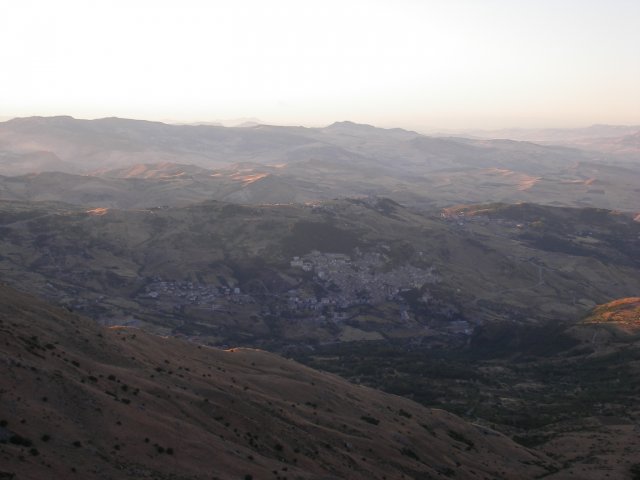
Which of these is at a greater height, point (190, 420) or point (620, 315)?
point (190, 420)

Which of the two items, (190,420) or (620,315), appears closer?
(190,420)

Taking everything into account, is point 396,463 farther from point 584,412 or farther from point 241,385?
point 584,412

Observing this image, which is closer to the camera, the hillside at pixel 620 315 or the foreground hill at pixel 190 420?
the foreground hill at pixel 190 420

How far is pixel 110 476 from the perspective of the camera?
1473 inches

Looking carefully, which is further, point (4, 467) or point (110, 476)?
point (110, 476)

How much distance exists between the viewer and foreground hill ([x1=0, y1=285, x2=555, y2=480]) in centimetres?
4012

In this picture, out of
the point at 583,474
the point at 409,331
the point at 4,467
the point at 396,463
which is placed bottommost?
the point at 409,331

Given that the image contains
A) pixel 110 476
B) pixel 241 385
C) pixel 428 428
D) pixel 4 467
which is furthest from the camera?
pixel 428 428

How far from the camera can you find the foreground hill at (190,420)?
132 ft

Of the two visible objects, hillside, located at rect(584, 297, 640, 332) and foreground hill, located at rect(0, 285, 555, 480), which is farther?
hillside, located at rect(584, 297, 640, 332)

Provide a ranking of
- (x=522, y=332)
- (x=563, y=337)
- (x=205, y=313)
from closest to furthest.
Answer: (x=563, y=337), (x=522, y=332), (x=205, y=313)

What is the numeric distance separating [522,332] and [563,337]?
1512 cm

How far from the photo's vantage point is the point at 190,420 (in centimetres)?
5062

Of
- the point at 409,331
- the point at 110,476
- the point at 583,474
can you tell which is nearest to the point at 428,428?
the point at 583,474
